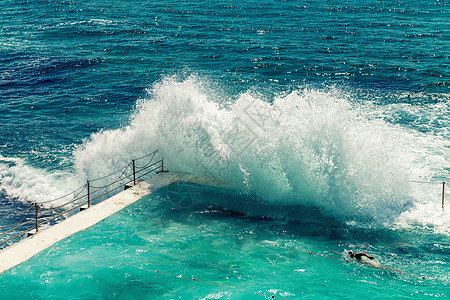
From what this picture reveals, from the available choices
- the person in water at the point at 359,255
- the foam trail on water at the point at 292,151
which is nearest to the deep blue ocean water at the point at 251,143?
the foam trail on water at the point at 292,151

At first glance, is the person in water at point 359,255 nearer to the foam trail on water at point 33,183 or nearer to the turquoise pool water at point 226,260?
the turquoise pool water at point 226,260

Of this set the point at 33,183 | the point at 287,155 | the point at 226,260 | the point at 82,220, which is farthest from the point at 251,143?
the point at 33,183

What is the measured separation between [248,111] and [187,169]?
2959mm

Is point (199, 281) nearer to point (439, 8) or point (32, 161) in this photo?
point (32, 161)

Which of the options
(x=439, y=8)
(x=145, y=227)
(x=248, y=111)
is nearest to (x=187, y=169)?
(x=248, y=111)

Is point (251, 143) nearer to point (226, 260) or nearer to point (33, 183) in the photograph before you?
point (226, 260)

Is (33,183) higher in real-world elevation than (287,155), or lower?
lower

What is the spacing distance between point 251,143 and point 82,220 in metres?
5.77

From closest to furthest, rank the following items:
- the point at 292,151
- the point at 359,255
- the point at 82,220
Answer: the point at 359,255, the point at 82,220, the point at 292,151

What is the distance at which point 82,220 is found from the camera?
13312 mm

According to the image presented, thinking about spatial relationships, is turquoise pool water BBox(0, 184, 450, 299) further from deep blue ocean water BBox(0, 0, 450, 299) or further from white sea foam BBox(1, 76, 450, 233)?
white sea foam BBox(1, 76, 450, 233)

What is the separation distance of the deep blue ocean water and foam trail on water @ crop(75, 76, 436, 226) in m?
0.04

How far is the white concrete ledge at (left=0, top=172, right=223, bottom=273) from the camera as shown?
455 inches

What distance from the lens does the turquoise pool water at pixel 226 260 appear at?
33.2 ft
